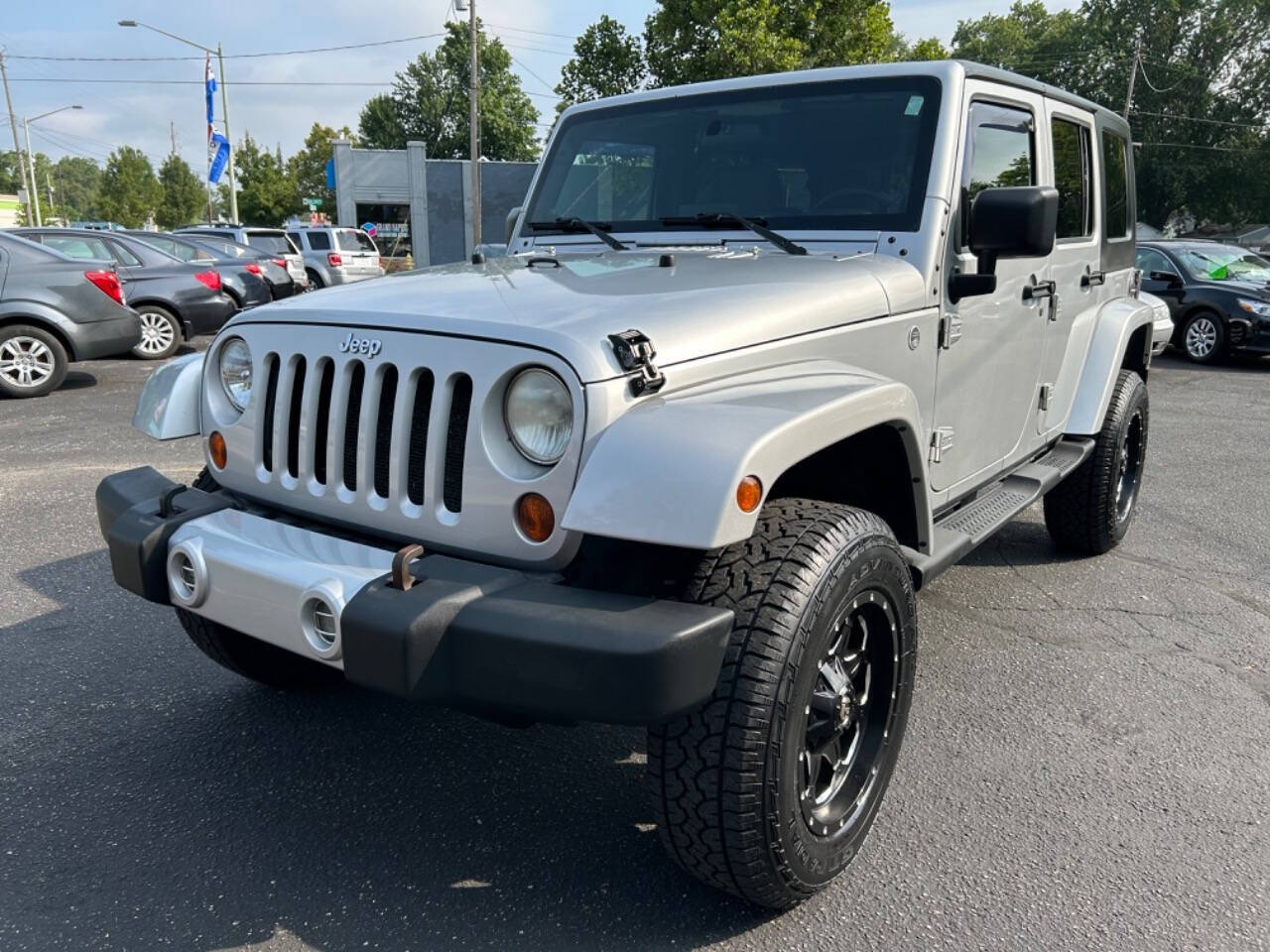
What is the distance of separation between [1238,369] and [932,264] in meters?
11.0

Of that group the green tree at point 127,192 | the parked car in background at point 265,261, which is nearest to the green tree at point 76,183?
the green tree at point 127,192

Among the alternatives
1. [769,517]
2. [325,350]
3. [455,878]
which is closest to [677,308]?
[769,517]

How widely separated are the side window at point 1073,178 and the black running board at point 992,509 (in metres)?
0.91

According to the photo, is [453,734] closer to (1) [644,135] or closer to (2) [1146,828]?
(2) [1146,828]

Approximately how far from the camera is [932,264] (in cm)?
297

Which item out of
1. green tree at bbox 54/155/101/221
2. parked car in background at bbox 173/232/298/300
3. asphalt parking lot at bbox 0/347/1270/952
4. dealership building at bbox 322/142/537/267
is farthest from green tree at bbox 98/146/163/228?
green tree at bbox 54/155/101/221

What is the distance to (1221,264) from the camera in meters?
12.4

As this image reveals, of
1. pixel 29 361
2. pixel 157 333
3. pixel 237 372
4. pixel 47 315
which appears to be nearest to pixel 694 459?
pixel 237 372

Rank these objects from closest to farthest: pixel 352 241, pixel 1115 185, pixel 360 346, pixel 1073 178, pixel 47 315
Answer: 1. pixel 360 346
2. pixel 1073 178
3. pixel 1115 185
4. pixel 47 315
5. pixel 352 241

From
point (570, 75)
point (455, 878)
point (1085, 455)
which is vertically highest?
point (570, 75)

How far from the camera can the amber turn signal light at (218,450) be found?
8.69 ft

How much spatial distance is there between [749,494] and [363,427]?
92 centimetres

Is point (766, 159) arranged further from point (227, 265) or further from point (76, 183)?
point (76, 183)

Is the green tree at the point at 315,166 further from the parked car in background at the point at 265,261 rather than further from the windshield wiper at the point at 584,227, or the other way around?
the windshield wiper at the point at 584,227
